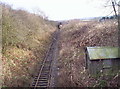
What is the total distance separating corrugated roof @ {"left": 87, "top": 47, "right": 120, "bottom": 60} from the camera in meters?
14.4

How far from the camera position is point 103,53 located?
48.4ft

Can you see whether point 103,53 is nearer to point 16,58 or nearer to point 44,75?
point 44,75

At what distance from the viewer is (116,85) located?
12695 mm

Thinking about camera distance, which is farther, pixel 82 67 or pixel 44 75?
pixel 44 75

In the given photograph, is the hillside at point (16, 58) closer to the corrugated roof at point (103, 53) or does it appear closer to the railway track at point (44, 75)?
the railway track at point (44, 75)

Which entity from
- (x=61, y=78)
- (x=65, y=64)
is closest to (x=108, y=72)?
(x=61, y=78)

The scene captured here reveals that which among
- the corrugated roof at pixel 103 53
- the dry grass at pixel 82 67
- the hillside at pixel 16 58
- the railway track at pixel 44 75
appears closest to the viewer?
the dry grass at pixel 82 67

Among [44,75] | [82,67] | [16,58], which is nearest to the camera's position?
[82,67]

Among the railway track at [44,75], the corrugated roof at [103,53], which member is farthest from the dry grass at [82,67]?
the corrugated roof at [103,53]

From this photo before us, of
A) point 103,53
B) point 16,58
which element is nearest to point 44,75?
point 16,58

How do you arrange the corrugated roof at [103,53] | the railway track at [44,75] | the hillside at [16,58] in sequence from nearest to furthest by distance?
the corrugated roof at [103,53] < the hillside at [16,58] < the railway track at [44,75]

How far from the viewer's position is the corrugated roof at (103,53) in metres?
14.4

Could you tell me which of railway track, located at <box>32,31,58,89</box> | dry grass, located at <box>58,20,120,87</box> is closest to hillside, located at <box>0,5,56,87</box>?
railway track, located at <box>32,31,58,89</box>

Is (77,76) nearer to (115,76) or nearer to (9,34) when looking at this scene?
(115,76)
